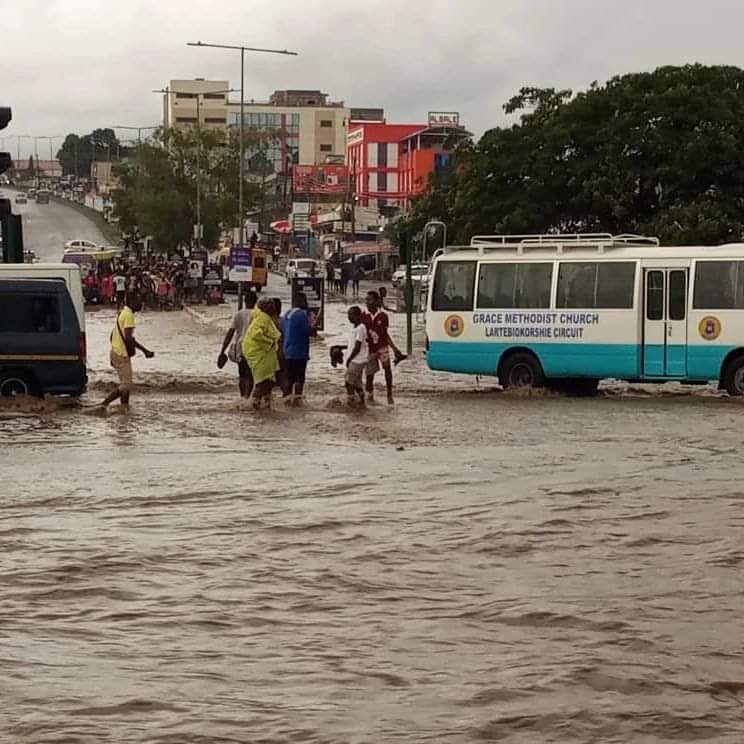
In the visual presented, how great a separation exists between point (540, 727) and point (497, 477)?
800cm

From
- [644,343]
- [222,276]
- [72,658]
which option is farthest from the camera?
[222,276]

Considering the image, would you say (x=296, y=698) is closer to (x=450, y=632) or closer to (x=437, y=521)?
(x=450, y=632)

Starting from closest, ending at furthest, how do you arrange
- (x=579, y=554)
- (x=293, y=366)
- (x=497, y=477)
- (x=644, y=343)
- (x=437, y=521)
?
1. (x=579, y=554)
2. (x=437, y=521)
3. (x=497, y=477)
4. (x=293, y=366)
5. (x=644, y=343)

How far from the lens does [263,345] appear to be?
19.9m

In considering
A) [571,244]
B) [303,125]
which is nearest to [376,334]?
[571,244]

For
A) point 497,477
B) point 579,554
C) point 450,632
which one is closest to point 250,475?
point 497,477

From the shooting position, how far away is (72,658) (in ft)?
26.7

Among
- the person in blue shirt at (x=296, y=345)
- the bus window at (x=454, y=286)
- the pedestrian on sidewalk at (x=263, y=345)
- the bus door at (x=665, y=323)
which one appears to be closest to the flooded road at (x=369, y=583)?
the pedestrian on sidewalk at (x=263, y=345)

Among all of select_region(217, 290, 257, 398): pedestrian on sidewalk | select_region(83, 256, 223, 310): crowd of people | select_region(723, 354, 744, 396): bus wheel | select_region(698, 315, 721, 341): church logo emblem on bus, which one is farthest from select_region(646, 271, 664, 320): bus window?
select_region(83, 256, 223, 310): crowd of people

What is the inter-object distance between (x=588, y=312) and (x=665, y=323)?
1186 mm

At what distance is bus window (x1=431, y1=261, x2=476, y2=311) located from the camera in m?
25.5

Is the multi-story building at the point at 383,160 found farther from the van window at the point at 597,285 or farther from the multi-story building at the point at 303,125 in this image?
the van window at the point at 597,285

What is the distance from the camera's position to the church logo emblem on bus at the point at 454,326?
2534 cm

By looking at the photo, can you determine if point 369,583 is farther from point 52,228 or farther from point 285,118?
point 285,118
